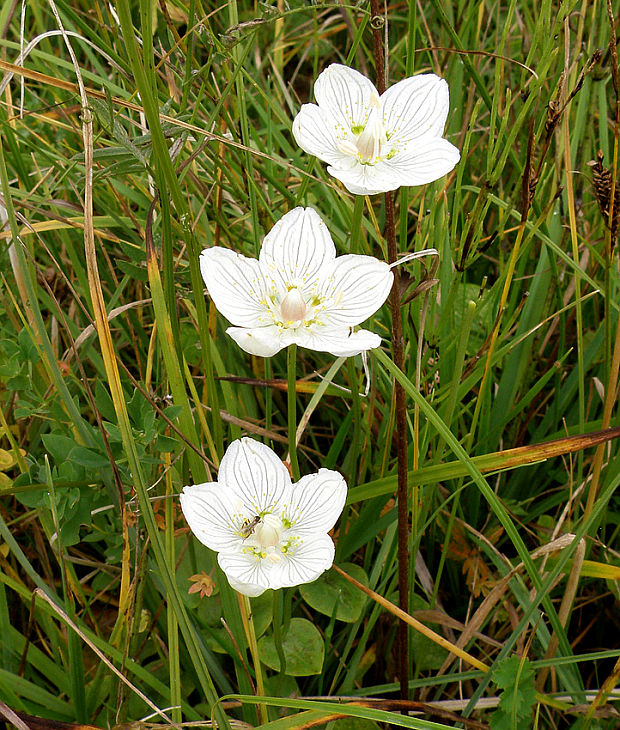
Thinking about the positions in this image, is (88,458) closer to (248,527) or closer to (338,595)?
(248,527)

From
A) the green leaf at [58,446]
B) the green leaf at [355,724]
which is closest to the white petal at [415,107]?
the green leaf at [58,446]

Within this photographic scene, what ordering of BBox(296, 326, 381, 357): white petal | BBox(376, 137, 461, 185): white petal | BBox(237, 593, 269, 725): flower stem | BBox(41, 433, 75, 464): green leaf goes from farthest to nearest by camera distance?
BBox(41, 433, 75, 464): green leaf < BBox(237, 593, 269, 725): flower stem < BBox(376, 137, 461, 185): white petal < BBox(296, 326, 381, 357): white petal

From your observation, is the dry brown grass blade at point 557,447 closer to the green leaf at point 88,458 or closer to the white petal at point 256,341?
the white petal at point 256,341

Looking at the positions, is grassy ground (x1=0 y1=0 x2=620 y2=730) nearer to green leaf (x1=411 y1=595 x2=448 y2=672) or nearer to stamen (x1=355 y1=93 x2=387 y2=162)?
green leaf (x1=411 y1=595 x2=448 y2=672)

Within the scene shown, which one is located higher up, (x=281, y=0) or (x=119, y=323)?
A: (x=281, y=0)

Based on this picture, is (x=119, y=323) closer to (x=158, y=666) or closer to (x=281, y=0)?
(x=158, y=666)

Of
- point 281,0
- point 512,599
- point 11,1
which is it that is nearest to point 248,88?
point 281,0

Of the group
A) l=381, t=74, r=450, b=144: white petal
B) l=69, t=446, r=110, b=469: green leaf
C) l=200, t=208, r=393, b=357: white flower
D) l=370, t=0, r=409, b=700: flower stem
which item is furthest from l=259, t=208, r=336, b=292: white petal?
l=69, t=446, r=110, b=469: green leaf
